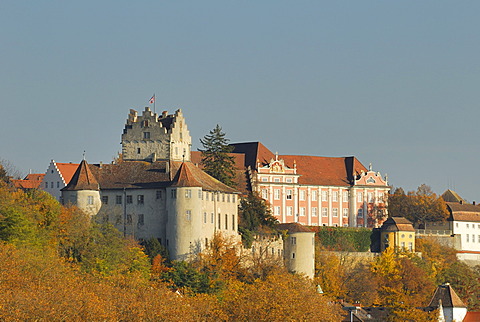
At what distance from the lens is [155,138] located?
119m

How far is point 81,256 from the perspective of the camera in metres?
103

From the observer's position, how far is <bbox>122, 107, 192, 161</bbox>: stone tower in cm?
11862

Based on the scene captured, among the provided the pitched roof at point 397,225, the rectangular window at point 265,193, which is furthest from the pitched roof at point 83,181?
the pitched roof at point 397,225

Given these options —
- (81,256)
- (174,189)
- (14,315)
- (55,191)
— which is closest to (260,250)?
(174,189)

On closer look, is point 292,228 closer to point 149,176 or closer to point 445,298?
point 445,298

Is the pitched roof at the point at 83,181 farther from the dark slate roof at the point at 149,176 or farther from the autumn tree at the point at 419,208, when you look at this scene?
the autumn tree at the point at 419,208

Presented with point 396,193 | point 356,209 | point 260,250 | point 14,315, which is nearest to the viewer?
point 14,315

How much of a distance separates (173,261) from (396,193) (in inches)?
2404

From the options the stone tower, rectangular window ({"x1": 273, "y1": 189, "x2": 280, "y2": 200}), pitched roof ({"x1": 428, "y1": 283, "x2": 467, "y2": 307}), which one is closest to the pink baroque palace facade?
rectangular window ({"x1": 273, "y1": 189, "x2": 280, "y2": 200})

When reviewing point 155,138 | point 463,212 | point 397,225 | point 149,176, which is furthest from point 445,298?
point 463,212

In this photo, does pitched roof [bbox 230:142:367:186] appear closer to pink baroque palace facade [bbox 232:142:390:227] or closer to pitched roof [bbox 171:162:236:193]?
pink baroque palace facade [bbox 232:142:390:227]

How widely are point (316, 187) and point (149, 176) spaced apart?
40.5m

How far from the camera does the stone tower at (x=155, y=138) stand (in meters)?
119

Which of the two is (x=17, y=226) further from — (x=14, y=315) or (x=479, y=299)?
(x=479, y=299)
